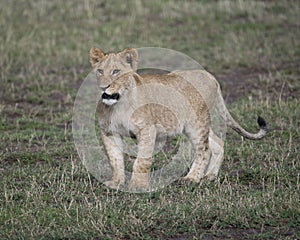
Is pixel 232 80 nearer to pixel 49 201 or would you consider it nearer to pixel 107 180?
pixel 107 180

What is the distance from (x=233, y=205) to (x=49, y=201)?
1.59 m

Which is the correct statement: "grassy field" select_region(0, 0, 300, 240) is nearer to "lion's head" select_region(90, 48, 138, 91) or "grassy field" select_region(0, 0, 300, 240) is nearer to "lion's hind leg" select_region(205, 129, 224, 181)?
"lion's hind leg" select_region(205, 129, 224, 181)

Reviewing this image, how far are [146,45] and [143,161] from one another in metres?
7.11

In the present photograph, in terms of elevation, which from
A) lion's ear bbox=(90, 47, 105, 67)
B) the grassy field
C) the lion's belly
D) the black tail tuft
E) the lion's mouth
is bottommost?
the grassy field

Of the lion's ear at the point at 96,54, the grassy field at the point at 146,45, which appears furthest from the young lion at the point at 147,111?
the grassy field at the point at 146,45

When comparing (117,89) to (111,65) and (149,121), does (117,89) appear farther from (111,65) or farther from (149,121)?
(149,121)

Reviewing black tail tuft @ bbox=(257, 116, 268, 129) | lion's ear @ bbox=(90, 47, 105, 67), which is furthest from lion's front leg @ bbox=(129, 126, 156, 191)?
black tail tuft @ bbox=(257, 116, 268, 129)

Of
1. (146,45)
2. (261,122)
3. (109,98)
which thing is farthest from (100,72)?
(146,45)

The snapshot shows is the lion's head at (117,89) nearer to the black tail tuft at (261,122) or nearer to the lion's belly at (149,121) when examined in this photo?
the lion's belly at (149,121)

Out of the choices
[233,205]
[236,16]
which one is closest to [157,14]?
[236,16]

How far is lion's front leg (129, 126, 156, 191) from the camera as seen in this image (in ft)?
21.4

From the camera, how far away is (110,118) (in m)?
6.53

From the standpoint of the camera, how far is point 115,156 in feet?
21.9

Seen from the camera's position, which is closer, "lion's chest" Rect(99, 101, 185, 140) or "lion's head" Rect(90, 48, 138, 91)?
"lion's head" Rect(90, 48, 138, 91)
